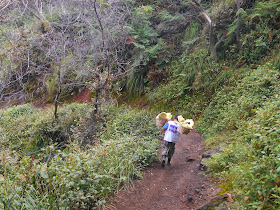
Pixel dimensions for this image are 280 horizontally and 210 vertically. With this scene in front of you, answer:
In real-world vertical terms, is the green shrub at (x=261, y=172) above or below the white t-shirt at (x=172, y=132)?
above

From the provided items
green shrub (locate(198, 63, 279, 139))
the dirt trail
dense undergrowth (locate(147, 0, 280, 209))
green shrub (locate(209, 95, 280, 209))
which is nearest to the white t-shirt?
the dirt trail

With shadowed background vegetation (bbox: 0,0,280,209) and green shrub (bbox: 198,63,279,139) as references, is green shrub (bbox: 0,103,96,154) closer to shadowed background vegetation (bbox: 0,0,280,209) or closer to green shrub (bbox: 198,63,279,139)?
shadowed background vegetation (bbox: 0,0,280,209)

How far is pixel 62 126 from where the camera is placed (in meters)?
10.1

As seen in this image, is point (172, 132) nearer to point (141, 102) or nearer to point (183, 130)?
point (183, 130)

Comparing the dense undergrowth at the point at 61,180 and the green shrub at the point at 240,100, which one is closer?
the dense undergrowth at the point at 61,180

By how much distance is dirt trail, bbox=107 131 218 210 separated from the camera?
14.6 feet

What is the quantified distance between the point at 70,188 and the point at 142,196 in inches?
68.4

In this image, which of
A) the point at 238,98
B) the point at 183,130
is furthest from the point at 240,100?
the point at 183,130

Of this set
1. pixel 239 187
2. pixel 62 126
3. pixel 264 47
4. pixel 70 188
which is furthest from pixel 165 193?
pixel 264 47

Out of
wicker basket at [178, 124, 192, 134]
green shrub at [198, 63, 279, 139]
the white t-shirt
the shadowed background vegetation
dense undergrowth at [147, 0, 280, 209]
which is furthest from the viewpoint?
green shrub at [198, 63, 279, 139]

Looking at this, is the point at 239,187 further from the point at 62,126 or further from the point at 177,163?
the point at 62,126

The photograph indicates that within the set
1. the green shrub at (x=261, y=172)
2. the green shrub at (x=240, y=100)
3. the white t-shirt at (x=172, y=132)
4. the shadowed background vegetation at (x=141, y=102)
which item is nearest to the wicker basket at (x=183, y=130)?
the white t-shirt at (x=172, y=132)

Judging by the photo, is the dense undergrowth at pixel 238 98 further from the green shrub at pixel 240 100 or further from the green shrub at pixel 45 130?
the green shrub at pixel 45 130

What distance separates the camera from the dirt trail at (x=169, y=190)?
4465 mm
